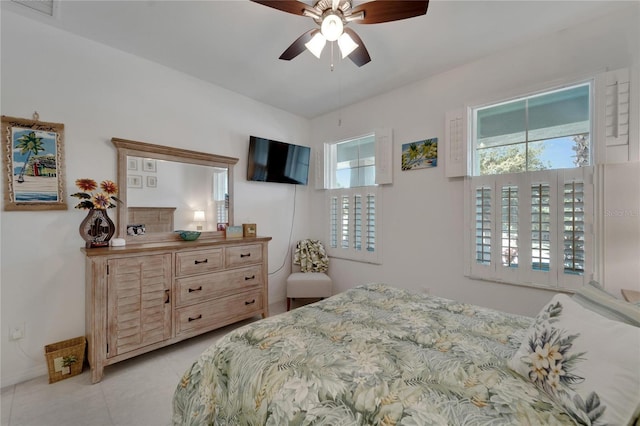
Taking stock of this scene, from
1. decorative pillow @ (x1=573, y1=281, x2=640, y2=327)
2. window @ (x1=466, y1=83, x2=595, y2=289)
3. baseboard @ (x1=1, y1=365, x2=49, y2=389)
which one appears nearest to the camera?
decorative pillow @ (x1=573, y1=281, x2=640, y2=327)

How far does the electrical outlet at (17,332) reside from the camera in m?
1.93

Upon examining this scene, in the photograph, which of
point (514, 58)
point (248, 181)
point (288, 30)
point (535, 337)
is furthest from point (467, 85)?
point (248, 181)

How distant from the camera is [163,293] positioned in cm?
224

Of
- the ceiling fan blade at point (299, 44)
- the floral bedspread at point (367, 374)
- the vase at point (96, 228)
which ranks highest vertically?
the ceiling fan blade at point (299, 44)

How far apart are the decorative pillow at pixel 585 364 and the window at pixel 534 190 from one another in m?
1.39

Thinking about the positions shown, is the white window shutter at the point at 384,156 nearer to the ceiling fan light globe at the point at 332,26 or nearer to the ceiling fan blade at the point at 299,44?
the ceiling fan blade at the point at 299,44

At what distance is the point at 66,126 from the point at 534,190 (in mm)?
3938

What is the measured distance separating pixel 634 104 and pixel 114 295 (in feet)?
13.2

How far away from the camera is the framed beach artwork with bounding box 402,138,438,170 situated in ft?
9.10

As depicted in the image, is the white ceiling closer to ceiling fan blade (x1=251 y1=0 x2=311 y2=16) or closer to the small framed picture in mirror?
ceiling fan blade (x1=251 y1=0 x2=311 y2=16)

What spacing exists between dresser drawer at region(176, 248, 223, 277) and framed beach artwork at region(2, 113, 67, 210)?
99 cm

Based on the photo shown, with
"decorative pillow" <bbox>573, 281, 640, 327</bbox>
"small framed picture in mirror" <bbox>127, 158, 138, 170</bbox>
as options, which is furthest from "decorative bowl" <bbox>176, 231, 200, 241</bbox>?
"decorative pillow" <bbox>573, 281, 640, 327</bbox>

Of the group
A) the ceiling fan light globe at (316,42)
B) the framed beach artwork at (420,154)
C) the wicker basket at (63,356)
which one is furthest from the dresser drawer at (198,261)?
the framed beach artwork at (420,154)

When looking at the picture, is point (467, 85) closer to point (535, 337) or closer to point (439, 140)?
point (439, 140)
